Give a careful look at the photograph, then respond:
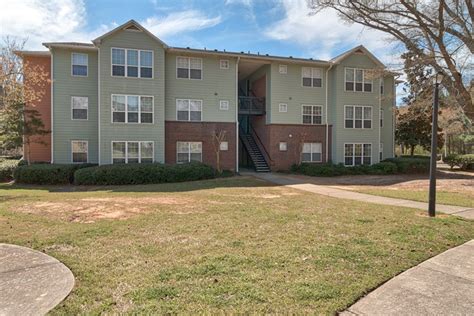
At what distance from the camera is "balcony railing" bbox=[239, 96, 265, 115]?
24578 mm

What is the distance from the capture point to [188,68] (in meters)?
21.7

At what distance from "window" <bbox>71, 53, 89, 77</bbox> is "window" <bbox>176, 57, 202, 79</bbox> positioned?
5.87 meters

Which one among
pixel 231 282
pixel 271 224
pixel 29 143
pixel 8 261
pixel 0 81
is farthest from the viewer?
pixel 29 143

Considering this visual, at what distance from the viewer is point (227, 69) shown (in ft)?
73.8

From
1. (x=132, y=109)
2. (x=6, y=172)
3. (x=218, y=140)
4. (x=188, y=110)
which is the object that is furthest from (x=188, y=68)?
(x=6, y=172)

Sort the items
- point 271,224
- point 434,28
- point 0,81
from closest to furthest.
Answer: point 271,224
point 0,81
point 434,28

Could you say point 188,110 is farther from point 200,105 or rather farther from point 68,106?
point 68,106

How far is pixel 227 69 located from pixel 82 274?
19.9 meters

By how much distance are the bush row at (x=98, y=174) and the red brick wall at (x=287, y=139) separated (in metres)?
8.29

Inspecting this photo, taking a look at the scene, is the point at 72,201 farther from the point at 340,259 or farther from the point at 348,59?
the point at 348,59

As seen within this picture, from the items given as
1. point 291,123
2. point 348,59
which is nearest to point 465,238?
point 291,123

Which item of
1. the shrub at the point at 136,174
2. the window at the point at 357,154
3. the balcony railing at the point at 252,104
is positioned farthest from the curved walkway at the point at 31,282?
the window at the point at 357,154

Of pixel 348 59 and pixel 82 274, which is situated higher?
pixel 348 59

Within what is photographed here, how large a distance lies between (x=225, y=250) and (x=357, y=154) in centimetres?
2205
